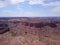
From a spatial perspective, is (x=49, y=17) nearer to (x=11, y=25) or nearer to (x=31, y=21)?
(x=31, y=21)

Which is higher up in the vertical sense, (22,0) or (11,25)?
(22,0)

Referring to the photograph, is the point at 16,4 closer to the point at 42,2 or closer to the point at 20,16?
the point at 20,16

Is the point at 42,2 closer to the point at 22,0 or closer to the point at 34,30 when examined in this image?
the point at 22,0

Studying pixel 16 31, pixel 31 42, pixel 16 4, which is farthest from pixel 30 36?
pixel 16 4

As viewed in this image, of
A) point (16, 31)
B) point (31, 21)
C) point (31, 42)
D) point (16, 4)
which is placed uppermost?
point (16, 4)

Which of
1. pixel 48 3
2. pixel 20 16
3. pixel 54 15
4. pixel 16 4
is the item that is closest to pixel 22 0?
pixel 16 4

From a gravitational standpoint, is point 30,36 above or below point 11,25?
below
